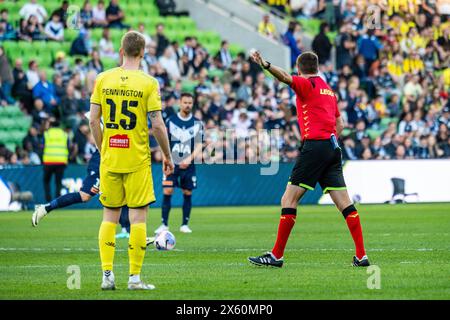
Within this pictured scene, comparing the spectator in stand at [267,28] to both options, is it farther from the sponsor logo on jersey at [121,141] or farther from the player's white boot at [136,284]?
the player's white boot at [136,284]

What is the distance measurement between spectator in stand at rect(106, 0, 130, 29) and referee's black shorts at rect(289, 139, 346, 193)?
2020 centimetres

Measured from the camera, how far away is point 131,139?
1084 cm

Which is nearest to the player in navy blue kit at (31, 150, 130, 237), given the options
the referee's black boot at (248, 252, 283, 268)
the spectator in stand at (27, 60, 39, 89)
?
the referee's black boot at (248, 252, 283, 268)

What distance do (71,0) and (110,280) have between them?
75.8 feet

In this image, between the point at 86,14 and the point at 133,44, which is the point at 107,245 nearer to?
the point at 133,44

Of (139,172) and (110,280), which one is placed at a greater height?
(139,172)

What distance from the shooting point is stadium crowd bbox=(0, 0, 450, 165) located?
28688 mm

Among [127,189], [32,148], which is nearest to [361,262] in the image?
[127,189]

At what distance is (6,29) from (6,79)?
220 cm

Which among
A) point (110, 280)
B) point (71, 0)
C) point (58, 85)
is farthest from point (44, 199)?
point (110, 280)

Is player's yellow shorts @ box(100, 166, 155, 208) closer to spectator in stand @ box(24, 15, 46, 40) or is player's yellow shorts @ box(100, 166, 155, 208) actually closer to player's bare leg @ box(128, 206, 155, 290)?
player's bare leg @ box(128, 206, 155, 290)

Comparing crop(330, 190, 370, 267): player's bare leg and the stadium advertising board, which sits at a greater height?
the stadium advertising board

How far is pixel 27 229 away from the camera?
66.7 ft
